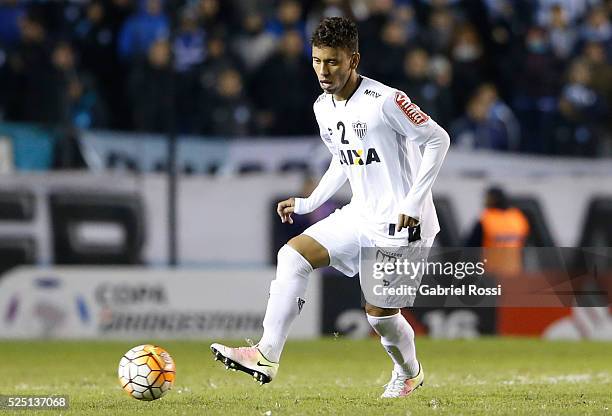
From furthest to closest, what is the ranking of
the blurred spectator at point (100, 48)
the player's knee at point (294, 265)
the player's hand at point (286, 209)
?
1. the blurred spectator at point (100, 48)
2. the player's hand at point (286, 209)
3. the player's knee at point (294, 265)

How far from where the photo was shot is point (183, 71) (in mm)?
13828

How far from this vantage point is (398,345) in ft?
24.4

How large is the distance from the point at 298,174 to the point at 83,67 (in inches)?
109

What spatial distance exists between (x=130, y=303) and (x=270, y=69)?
3099 mm

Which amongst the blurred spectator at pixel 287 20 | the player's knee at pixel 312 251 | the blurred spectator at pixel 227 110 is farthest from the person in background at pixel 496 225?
the player's knee at pixel 312 251

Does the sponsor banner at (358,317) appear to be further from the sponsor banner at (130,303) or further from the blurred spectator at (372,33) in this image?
the blurred spectator at (372,33)

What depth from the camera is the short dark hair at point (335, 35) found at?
6.85 meters

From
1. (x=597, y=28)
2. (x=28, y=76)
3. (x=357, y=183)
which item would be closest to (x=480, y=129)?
(x=597, y=28)

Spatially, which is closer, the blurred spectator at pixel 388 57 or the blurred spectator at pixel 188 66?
the blurred spectator at pixel 188 66

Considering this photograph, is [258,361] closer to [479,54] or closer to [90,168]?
[90,168]

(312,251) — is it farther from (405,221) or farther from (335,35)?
(335,35)

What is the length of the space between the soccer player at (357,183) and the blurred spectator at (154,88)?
6.31m

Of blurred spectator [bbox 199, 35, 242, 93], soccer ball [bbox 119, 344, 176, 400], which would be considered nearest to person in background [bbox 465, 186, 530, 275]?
blurred spectator [bbox 199, 35, 242, 93]

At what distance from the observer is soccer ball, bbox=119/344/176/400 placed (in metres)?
7.08
